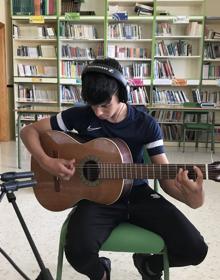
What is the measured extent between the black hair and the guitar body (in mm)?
195

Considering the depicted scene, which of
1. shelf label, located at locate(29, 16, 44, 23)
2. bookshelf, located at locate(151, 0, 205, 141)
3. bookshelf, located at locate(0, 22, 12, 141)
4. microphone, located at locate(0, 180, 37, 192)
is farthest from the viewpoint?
bookshelf, located at locate(0, 22, 12, 141)

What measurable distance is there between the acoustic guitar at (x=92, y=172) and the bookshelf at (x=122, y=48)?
11.6ft

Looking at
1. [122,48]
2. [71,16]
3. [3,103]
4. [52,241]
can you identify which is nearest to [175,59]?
[122,48]

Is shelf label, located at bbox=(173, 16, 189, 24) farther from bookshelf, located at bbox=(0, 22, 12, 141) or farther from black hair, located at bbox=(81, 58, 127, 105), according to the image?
black hair, located at bbox=(81, 58, 127, 105)

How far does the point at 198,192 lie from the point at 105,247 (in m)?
0.39

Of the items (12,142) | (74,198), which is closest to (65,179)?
(74,198)

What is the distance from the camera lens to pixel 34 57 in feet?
16.5

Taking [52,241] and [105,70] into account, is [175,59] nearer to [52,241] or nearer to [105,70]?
[52,241]

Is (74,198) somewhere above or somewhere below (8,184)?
below

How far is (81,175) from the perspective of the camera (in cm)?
129

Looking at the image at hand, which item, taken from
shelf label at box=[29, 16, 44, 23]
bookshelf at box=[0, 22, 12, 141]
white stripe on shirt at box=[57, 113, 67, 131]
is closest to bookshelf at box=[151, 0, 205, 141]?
shelf label at box=[29, 16, 44, 23]

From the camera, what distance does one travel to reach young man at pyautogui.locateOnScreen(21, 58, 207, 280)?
1.08m

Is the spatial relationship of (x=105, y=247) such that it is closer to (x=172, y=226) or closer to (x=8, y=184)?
(x=172, y=226)

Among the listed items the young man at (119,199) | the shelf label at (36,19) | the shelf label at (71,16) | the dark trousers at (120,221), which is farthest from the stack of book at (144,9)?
A: the dark trousers at (120,221)
